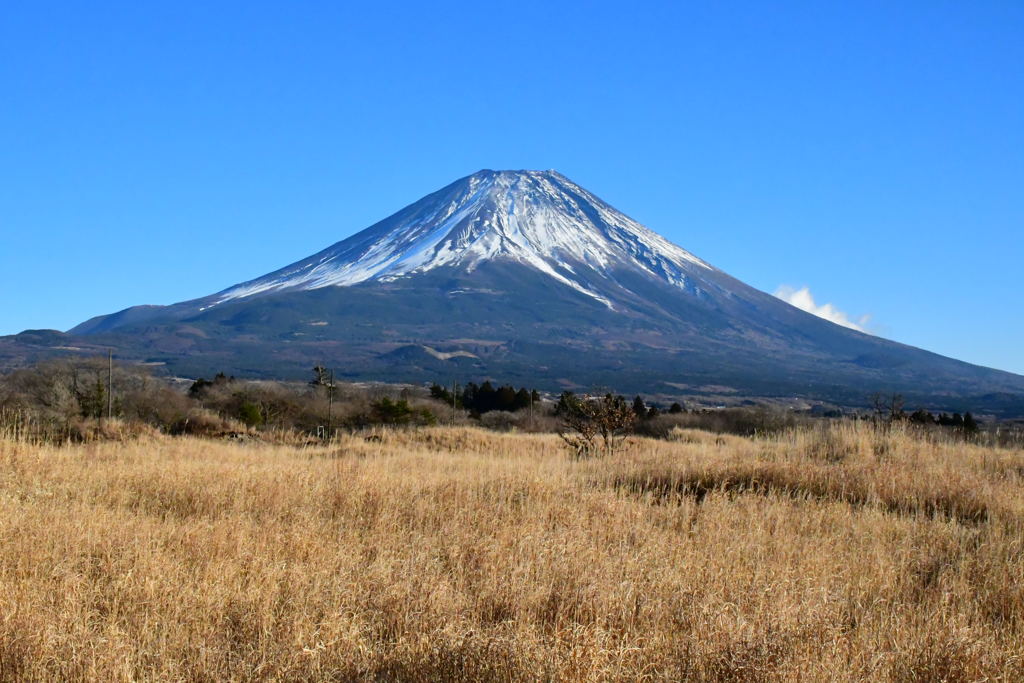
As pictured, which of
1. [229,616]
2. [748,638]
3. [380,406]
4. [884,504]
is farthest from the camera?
[380,406]

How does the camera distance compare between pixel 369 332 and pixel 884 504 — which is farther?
pixel 369 332

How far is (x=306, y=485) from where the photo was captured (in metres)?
9.10

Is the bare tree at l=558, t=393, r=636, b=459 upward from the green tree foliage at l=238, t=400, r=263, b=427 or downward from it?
upward

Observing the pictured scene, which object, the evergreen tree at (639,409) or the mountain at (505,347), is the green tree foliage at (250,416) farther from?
the mountain at (505,347)

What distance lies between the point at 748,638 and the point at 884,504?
18.7 ft

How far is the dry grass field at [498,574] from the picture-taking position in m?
4.27

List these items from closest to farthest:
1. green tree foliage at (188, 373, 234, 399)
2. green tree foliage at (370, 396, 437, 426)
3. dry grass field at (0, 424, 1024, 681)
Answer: dry grass field at (0, 424, 1024, 681) < green tree foliage at (370, 396, 437, 426) < green tree foliage at (188, 373, 234, 399)

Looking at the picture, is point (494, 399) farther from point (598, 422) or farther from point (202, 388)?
point (598, 422)

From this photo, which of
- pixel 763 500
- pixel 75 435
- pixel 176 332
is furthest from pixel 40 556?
pixel 176 332

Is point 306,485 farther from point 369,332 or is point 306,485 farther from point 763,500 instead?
point 369,332

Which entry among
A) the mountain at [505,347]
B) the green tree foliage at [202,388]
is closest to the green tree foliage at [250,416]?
the green tree foliage at [202,388]

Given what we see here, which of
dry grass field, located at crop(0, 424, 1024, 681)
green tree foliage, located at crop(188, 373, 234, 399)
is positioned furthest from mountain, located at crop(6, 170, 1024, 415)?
dry grass field, located at crop(0, 424, 1024, 681)

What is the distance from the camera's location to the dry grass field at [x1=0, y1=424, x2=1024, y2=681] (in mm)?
4266

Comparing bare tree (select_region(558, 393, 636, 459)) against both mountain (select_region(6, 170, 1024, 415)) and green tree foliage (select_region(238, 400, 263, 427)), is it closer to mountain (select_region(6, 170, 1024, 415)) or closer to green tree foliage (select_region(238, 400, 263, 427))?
green tree foliage (select_region(238, 400, 263, 427))
